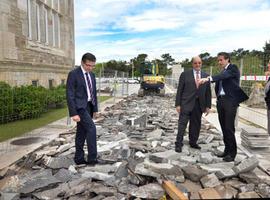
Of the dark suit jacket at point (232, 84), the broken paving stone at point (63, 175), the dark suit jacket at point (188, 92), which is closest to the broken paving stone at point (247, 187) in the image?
the dark suit jacket at point (232, 84)

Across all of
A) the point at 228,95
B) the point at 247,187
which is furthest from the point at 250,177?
the point at 228,95

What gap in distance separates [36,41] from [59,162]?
13.0 meters

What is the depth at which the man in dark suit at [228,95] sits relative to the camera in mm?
5812

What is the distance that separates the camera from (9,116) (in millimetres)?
10531

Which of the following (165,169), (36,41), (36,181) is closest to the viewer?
(36,181)

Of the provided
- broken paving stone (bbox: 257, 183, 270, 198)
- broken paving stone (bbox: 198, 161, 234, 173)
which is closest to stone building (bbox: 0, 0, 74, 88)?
broken paving stone (bbox: 198, 161, 234, 173)

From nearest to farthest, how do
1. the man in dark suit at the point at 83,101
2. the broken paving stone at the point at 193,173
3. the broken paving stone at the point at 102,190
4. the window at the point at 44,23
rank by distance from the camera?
the broken paving stone at the point at 102,190, the broken paving stone at the point at 193,173, the man in dark suit at the point at 83,101, the window at the point at 44,23

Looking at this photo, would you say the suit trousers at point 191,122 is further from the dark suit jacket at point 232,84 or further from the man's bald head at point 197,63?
the dark suit jacket at point 232,84

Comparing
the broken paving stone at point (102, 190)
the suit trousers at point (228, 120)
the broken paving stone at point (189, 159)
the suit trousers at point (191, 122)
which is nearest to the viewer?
the broken paving stone at point (102, 190)

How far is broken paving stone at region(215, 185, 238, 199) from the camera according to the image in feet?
14.4

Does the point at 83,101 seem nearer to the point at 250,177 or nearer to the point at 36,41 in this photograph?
the point at 250,177

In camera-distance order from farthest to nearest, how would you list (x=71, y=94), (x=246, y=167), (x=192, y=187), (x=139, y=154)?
(x=139, y=154) → (x=71, y=94) → (x=246, y=167) → (x=192, y=187)

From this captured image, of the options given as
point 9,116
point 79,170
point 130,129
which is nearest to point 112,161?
point 79,170

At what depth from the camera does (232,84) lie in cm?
588
